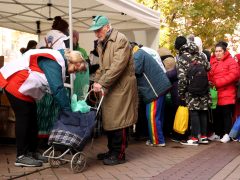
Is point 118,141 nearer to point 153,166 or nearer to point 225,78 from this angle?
point 153,166

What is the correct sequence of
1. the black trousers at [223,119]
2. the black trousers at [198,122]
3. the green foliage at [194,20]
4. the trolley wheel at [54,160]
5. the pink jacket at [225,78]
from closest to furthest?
the trolley wheel at [54,160] < the black trousers at [198,122] < the pink jacket at [225,78] < the black trousers at [223,119] < the green foliage at [194,20]

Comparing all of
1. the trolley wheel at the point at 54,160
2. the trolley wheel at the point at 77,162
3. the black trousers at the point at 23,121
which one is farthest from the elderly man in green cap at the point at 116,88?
the black trousers at the point at 23,121

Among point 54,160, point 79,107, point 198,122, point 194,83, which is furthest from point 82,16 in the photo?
point 54,160

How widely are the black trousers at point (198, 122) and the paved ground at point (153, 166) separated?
1.02 feet

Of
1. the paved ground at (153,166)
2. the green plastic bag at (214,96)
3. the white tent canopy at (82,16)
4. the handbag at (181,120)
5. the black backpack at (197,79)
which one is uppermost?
the white tent canopy at (82,16)

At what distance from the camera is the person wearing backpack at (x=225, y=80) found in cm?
761

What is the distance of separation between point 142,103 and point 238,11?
339 inches

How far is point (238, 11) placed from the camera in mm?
14820

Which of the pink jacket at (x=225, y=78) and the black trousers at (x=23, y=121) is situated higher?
the pink jacket at (x=225, y=78)

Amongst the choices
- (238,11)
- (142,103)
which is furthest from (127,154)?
(238,11)

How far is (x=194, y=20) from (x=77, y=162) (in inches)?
378

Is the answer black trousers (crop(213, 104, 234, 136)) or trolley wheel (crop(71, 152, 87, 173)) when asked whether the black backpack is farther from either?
trolley wheel (crop(71, 152, 87, 173))

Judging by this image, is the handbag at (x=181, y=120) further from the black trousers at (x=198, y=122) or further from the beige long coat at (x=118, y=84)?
the beige long coat at (x=118, y=84)

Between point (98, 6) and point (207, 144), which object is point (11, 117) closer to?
point (98, 6)
